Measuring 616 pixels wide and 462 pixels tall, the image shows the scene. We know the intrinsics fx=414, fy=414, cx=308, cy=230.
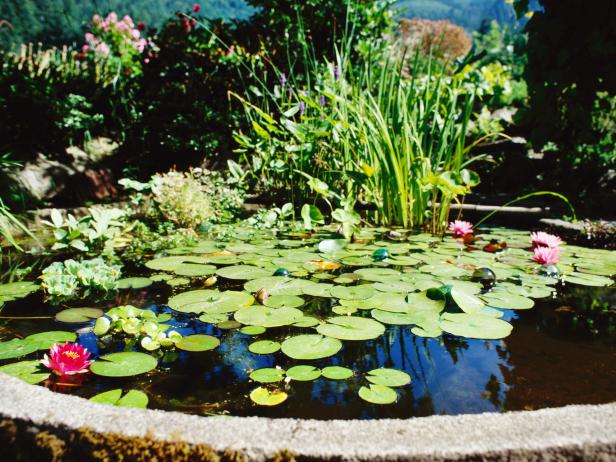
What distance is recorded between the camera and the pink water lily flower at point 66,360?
0.83m

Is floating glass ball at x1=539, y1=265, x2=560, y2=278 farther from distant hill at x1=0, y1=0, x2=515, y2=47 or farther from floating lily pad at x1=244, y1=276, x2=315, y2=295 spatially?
distant hill at x1=0, y1=0, x2=515, y2=47

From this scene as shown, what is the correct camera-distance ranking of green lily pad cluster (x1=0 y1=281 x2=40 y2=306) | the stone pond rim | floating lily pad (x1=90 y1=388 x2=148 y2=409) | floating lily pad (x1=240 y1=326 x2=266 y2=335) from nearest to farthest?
the stone pond rim, floating lily pad (x1=90 y1=388 x2=148 y2=409), floating lily pad (x1=240 y1=326 x2=266 y2=335), green lily pad cluster (x1=0 y1=281 x2=40 y2=306)

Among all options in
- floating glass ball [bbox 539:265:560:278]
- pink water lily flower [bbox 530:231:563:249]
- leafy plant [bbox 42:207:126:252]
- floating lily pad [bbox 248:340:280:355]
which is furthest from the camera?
leafy plant [bbox 42:207:126:252]

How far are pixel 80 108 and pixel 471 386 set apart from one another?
15.4 ft

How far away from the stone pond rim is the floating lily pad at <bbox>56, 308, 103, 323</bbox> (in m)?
0.59

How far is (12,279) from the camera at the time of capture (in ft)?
5.20

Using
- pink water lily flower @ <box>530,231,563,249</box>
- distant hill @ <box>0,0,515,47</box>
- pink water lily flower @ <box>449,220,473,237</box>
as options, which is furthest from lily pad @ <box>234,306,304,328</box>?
distant hill @ <box>0,0,515,47</box>

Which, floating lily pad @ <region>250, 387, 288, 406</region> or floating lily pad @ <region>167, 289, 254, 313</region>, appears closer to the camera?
floating lily pad @ <region>250, 387, 288, 406</region>

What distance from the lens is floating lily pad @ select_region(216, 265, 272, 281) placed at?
60.7 inches

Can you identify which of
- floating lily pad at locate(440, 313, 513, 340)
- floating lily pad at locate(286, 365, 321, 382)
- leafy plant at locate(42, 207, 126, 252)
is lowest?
floating lily pad at locate(286, 365, 321, 382)

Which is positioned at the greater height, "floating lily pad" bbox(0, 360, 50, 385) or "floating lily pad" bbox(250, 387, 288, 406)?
"floating lily pad" bbox(0, 360, 50, 385)

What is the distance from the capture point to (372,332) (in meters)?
1.06

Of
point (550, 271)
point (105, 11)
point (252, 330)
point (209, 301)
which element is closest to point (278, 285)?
point (209, 301)

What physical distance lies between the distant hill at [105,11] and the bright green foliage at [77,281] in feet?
10.1
